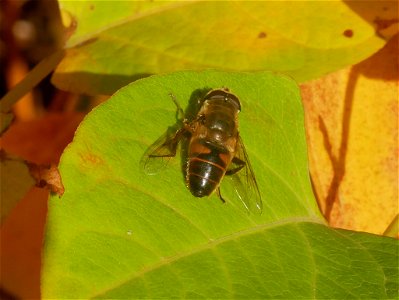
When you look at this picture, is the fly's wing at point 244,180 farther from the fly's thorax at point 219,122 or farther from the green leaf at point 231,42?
the green leaf at point 231,42

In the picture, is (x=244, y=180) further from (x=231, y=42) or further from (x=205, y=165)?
(x=231, y=42)

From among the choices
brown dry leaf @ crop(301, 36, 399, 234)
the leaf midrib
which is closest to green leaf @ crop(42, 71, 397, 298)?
the leaf midrib

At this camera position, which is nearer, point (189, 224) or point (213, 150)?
point (189, 224)

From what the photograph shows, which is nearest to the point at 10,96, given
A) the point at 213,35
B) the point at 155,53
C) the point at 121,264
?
the point at 155,53

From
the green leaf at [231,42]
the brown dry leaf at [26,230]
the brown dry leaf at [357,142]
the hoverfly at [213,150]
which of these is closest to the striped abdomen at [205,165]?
the hoverfly at [213,150]

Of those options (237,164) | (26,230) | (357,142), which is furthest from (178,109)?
(26,230)

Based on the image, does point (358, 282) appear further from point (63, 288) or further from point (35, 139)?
point (35, 139)
